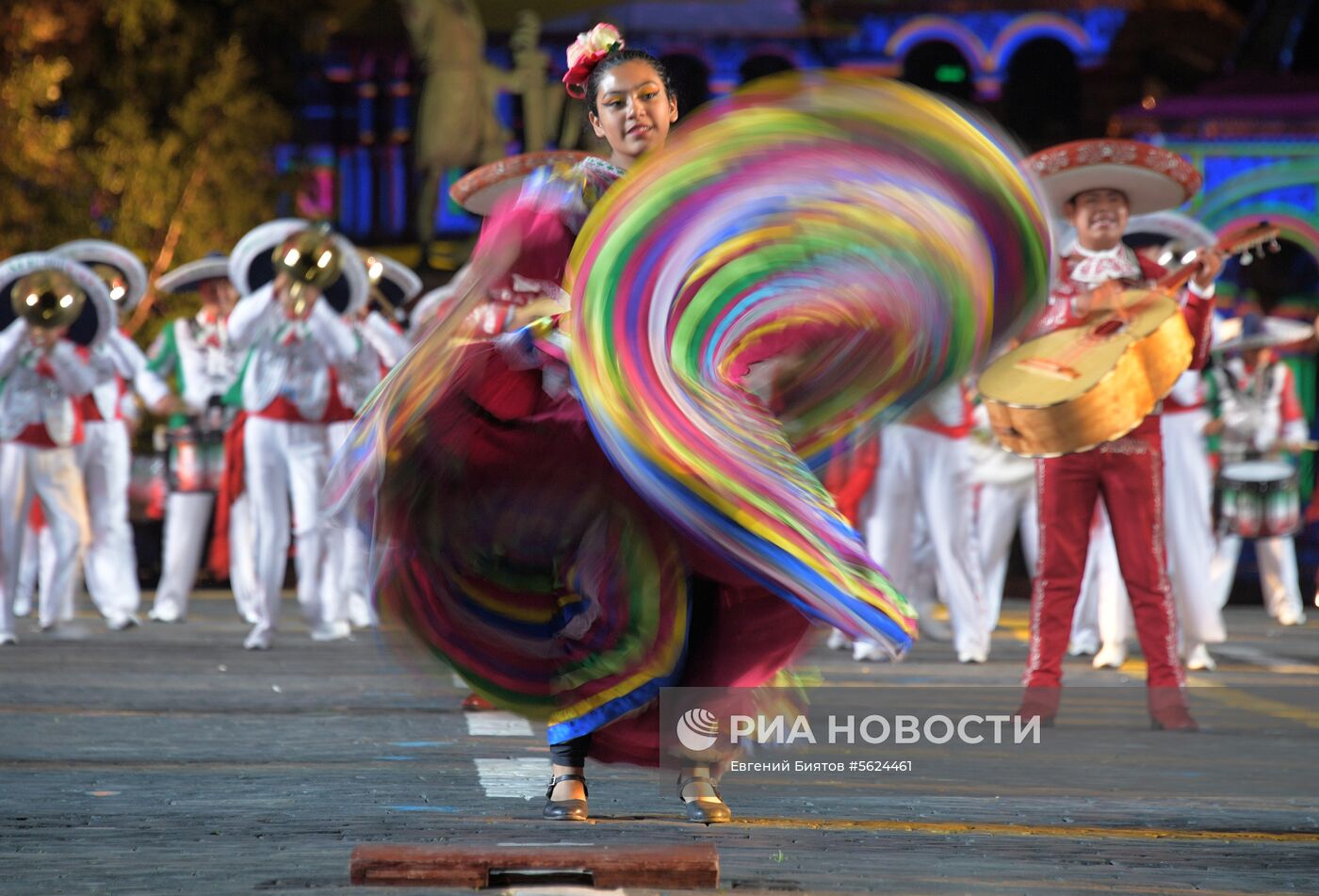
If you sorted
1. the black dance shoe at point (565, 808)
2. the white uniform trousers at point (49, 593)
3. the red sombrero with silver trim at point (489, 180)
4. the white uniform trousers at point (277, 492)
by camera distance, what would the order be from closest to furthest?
the black dance shoe at point (565, 808), the red sombrero with silver trim at point (489, 180), the white uniform trousers at point (277, 492), the white uniform trousers at point (49, 593)

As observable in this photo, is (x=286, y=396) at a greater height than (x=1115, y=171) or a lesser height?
lesser

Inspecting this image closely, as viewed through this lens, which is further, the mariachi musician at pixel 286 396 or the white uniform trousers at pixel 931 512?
the mariachi musician at pixel 286 396

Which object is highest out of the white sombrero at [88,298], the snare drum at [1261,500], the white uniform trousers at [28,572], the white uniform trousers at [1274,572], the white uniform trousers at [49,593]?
the white sombrero at [88,298]

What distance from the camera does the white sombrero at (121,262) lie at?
528 inches

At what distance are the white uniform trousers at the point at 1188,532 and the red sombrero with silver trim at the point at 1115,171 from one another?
214cm

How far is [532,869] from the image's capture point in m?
4.28

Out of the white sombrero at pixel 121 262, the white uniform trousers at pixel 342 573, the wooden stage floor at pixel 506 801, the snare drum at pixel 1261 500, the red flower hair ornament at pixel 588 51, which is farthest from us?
the white sombrero at pixel 121 262

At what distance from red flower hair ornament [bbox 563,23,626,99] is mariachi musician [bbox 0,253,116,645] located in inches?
244

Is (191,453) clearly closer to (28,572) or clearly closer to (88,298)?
(88,298)

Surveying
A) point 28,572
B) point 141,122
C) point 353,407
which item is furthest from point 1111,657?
point 141,122

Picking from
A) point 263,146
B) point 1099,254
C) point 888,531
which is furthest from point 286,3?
point 1099,254

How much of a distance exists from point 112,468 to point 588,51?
713 centimetres

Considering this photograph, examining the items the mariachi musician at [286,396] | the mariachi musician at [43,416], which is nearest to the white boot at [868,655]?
the mariachi musician at [286,396]

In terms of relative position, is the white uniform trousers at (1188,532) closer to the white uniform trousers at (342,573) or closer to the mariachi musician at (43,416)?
the white uniform trousers at (342,573)
